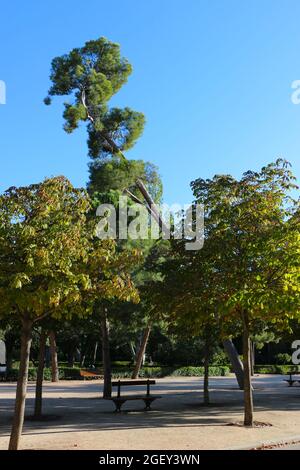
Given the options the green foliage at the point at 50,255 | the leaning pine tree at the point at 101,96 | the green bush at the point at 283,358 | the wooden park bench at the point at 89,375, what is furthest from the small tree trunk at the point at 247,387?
the green bush at the point at 283,358

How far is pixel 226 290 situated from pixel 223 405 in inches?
284

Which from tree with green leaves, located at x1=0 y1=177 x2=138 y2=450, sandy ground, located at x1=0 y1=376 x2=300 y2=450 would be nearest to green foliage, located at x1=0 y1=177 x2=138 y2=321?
tree with green leaves, located at x1=0 y1=177 x2=138 y2=450

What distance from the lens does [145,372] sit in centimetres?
4353

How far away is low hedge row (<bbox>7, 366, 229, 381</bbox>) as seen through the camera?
38.7 metres

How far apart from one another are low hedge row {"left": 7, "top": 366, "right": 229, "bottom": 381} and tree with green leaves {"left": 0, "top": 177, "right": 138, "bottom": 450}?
30150 mm

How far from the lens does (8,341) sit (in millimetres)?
46531

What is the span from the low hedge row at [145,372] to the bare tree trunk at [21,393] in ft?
98.2

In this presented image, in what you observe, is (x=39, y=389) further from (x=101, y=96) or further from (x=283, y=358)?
(x=283, y=358)

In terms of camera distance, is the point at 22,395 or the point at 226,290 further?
the point at 226,290

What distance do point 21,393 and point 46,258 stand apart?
2.49 metres

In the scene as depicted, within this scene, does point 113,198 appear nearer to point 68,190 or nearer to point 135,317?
point 135,317

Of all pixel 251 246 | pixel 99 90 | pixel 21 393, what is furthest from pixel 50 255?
pixel 99 90

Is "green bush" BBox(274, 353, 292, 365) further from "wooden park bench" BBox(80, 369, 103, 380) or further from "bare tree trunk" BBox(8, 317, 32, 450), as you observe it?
"bare tree trunk" BBox(8, 317, 32, 450)
